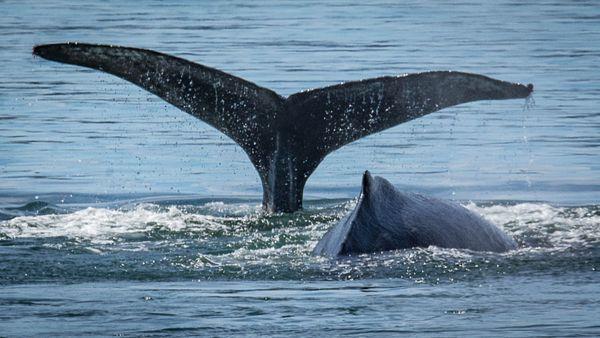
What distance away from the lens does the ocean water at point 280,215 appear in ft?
27.0

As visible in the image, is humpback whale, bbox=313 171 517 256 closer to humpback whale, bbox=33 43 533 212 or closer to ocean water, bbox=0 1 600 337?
ocean water, bbox=0 1 600 337

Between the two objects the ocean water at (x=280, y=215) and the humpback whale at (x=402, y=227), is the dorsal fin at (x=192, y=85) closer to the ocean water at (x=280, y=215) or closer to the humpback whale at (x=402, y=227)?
the ocean water at (x=280, y=215)

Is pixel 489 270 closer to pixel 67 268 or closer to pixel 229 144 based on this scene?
pixel 67 268

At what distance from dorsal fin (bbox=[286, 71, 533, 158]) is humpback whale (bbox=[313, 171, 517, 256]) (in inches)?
40.3

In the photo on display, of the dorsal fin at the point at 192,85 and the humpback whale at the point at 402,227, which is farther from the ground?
the dorsal fin at the point at 192,85

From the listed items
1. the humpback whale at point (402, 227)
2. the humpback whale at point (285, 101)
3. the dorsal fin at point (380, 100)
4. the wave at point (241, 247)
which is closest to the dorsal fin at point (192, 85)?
the humpback whale at point (285, 101)

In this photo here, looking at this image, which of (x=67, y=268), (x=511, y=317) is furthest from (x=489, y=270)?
(x=67, y=268)

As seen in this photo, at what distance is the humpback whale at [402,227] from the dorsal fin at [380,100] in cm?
102

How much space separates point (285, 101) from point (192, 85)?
0.68 meters

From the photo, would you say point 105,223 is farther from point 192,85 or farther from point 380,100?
point 380,100

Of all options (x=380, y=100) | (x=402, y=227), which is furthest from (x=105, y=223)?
(x=402, y=227)

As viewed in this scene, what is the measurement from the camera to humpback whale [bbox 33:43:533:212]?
1060 cm

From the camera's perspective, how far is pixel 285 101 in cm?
1120

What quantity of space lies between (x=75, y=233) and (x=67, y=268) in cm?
151
